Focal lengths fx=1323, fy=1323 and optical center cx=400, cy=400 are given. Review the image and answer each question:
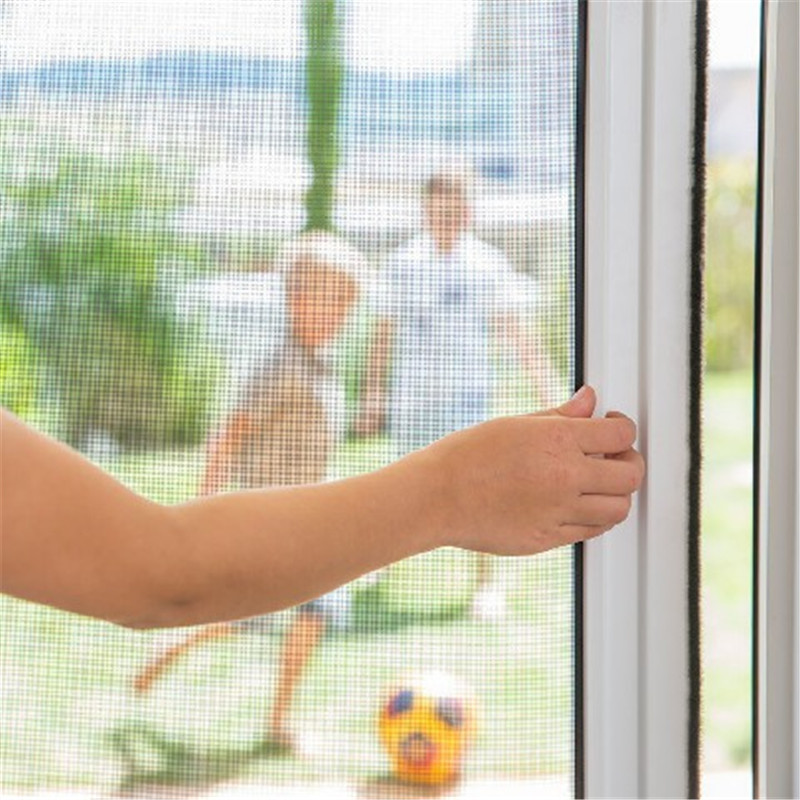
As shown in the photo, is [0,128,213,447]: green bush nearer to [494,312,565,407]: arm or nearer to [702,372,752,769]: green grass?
[494,312,565,407]: arm

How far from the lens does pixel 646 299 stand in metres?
1.18

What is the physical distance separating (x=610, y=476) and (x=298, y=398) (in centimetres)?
28

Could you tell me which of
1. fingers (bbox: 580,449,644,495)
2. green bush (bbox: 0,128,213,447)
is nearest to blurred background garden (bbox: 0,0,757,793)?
green bush (bbox: 0,128,213,447)

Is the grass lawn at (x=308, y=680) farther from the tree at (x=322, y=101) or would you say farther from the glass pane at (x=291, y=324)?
the tree at (x=322, y=101)

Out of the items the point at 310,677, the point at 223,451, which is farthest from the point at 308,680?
the point at 223,451

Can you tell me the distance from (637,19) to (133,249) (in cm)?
49

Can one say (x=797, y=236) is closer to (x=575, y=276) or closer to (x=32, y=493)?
(x=575, y=276)

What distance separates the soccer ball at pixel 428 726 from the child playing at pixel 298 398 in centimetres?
11

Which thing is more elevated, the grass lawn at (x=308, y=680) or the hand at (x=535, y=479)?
the hand at (x=535, y=479)

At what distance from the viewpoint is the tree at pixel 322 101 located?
1.16 metres

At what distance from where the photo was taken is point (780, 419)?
46.1 inches

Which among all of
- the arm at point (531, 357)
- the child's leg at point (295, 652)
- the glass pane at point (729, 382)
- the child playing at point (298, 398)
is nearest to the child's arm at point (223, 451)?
the child playing at point (298, 398)

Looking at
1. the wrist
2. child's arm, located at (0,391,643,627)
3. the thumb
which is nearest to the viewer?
child's arm, located at (0,391,643,627)

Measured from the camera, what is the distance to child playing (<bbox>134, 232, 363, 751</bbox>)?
1.17 metres
